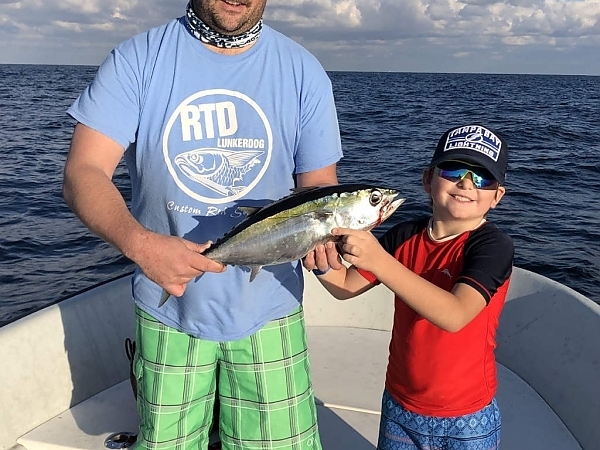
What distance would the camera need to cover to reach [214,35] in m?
2.82

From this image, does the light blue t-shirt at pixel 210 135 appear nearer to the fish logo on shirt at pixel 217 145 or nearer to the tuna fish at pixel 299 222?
the fish logo on shirt at pixel 217 145

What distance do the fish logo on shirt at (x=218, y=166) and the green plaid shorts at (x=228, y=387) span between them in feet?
2.45

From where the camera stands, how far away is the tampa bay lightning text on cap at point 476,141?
2.79 meters

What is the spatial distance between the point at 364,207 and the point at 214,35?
41.5 inches

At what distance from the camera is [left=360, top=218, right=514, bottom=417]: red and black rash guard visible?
2.77 metres

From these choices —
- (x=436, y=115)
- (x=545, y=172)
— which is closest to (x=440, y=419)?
(x=545, y=172)

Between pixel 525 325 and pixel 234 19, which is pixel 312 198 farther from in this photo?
pixel 525 325

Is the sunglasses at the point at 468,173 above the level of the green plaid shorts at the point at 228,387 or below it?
above

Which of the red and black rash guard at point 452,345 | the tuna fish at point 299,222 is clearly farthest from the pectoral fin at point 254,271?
the red and black rash guard at point 452,345

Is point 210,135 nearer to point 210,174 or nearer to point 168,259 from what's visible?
point 210,174

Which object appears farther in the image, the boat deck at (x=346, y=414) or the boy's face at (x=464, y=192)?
the boat deck at (x=346, y=414)

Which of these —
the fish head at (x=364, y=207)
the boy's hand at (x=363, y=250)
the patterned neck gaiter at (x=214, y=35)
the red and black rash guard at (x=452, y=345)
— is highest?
the patterned neck gaiter at (x=214, y=35)

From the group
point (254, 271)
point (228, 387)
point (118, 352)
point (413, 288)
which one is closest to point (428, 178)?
point (413, 288)

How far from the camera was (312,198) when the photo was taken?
2668mm
